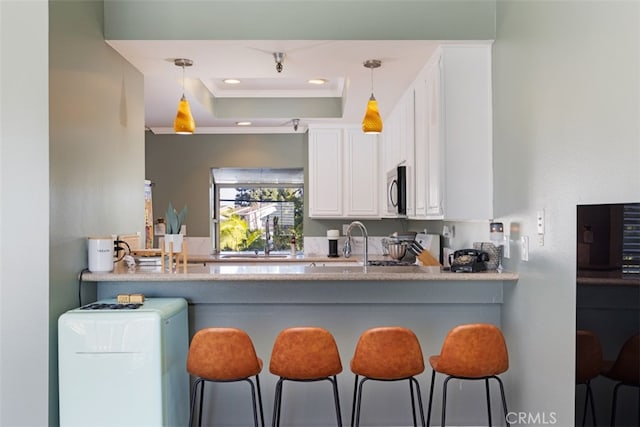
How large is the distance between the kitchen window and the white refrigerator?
411 centimetres

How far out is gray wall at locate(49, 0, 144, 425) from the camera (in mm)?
2682

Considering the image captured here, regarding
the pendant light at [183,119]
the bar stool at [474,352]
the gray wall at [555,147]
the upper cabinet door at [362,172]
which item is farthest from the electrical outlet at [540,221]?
the upper cabinet door at [362,172]

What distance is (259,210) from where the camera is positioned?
22.1ft

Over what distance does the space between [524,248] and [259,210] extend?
441cm

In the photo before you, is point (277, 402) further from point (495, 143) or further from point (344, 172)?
point (344, 172)

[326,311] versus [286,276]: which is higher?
[286,276]

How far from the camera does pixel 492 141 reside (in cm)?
320

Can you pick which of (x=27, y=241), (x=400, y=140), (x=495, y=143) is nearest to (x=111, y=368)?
(x=27, y=241)

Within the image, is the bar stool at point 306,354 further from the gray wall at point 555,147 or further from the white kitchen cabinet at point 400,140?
the white kitchen cabinet at point 400,140

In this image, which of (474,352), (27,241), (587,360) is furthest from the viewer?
(27,241)

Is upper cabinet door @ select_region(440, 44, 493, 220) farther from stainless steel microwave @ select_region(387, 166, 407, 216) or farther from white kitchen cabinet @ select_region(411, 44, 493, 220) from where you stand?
stainless steel microwave @ select_region(387, 166, 407, 216)

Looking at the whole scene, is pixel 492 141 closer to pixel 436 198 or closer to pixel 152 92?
pixel 436 198

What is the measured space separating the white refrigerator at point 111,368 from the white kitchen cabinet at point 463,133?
1845 mm

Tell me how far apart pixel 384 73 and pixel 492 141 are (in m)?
1.01
